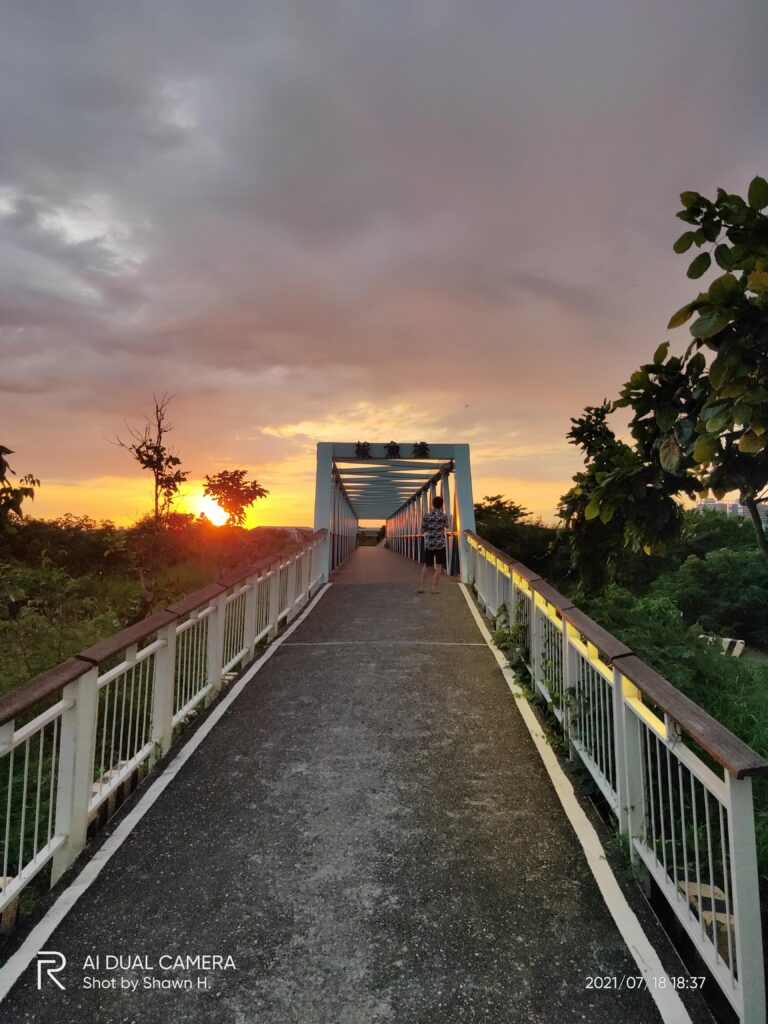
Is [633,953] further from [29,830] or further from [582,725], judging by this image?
[29,830]

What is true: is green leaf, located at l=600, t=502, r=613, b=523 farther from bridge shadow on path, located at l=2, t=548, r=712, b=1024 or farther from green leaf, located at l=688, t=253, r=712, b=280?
bridge shadow on path, located at l=2, t=548, r=712, b=1024

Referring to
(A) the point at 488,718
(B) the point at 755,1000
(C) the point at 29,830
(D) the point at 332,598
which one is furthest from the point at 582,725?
(D) the point at 332,598

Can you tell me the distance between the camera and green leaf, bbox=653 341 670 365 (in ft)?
9.07

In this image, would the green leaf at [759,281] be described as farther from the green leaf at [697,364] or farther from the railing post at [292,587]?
the railing post at [292,587]

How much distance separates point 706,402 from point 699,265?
608 millimetres

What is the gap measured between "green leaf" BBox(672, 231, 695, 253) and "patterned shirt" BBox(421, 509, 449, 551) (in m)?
8.06

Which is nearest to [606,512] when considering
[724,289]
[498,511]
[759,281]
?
[724,289]

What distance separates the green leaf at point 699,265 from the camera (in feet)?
7.89

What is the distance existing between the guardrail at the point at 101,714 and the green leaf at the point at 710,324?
10.2 ft

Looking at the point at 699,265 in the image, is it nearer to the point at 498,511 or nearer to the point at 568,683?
the point at 568,683

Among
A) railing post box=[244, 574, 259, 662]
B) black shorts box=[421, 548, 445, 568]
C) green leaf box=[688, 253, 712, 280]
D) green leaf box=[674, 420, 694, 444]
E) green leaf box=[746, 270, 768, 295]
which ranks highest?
green leaf box=[688, 253, 712, 280]

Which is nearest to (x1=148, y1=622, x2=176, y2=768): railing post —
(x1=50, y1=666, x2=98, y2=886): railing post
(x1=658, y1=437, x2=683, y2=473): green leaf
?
(x1=50, y1=666, x2=98, y2=886): railing post

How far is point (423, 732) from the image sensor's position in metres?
4.20

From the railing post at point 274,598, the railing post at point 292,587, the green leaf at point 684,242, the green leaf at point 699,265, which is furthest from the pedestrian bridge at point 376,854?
the railing post at point 292,587
